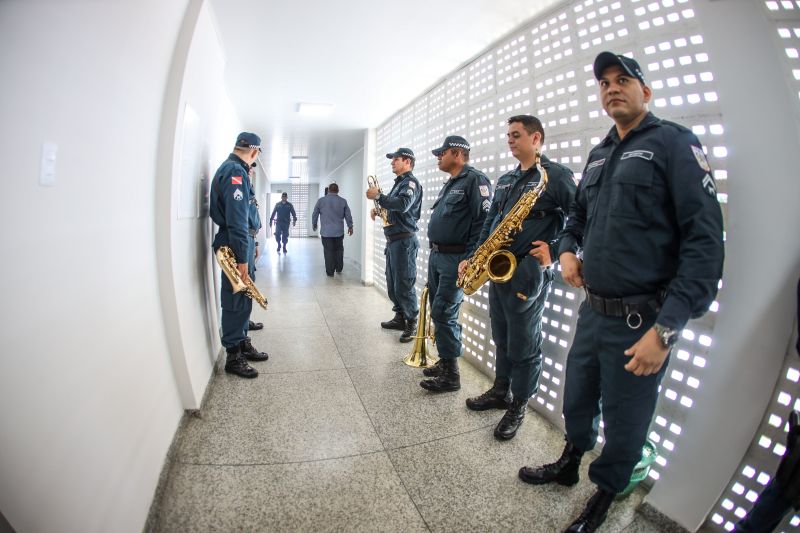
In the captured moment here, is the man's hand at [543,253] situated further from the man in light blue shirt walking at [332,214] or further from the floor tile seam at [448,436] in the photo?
the man in light blue shirt walking at [332,214]

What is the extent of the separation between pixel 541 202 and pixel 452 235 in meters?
0.86

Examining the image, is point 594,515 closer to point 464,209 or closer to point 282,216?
point 464,209

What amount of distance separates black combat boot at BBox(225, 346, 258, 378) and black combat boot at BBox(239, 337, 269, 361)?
0.62ft

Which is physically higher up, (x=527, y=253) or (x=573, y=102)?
(x=573, y=102)

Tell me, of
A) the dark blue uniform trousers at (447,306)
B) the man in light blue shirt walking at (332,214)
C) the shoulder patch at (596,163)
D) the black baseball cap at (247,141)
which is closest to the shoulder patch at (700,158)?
the shoulder patch at (596,163)

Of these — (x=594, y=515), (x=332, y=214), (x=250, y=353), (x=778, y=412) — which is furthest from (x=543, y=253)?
(x=332, y=214)

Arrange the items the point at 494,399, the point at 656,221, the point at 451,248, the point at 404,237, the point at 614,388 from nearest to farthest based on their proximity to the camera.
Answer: the point at 656,221 → the point at 614,388 → the point at 494,399 → the point at 451,248 → the point at 404,237

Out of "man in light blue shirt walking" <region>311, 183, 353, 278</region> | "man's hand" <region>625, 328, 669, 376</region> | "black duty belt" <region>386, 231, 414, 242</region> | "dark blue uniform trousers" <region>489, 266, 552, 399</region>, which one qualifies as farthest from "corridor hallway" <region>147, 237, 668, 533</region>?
"man in light blue shirt walking" <region>311, 183, 353, 278</region>

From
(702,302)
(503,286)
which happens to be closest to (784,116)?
(702,302)

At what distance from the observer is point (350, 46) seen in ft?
11.8

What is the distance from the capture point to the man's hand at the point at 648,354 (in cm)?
129

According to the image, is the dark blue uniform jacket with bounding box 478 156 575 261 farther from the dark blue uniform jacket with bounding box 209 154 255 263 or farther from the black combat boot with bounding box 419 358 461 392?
the dark blue uniform jacket with bounding box 209 154 255 263

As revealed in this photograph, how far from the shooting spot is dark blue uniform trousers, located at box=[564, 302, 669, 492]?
148 centimetres

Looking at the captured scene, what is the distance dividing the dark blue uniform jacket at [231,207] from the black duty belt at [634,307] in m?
2.65
